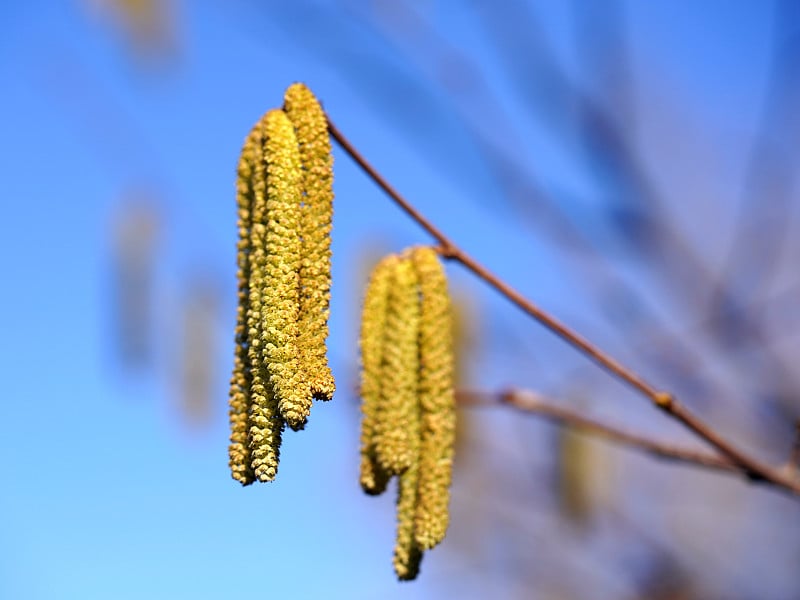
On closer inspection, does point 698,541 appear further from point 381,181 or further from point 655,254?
point 381,181

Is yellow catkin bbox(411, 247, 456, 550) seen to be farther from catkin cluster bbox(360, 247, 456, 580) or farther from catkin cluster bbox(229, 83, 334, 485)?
catkin cluster bbox(229, 83, 334, 485)

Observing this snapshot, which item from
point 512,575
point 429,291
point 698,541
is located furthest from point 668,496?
point 429,291

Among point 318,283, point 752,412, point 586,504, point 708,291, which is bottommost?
point 318,283

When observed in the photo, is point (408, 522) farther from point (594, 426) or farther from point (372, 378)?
point (594, 426)

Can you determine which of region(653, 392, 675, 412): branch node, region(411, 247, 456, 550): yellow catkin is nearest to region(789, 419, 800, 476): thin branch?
region(653, 392, 675, 412): branch node

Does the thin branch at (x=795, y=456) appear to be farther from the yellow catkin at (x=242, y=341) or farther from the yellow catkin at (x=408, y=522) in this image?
the yellow catkin at (x=242, y=341)

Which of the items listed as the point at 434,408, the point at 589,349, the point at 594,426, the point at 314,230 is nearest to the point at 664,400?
the point at 589,349

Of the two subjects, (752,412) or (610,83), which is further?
(752,412)
